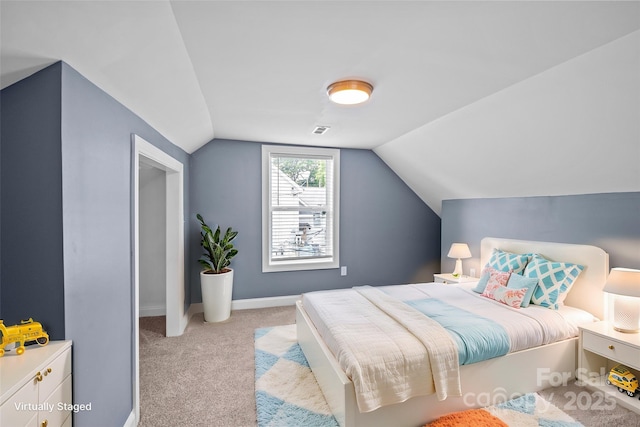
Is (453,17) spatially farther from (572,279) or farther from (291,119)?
(572,279)

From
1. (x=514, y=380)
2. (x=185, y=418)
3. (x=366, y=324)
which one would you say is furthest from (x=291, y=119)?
(x=514, y=380)

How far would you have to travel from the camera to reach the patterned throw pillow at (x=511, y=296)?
2.64 meters

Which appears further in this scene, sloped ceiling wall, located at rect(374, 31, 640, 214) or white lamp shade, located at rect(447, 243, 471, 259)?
white lamp shade, located at rect(447, 243, 471, 259)

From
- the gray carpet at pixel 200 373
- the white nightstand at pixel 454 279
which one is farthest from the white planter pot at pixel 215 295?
the white nightstand at pixel 454 279

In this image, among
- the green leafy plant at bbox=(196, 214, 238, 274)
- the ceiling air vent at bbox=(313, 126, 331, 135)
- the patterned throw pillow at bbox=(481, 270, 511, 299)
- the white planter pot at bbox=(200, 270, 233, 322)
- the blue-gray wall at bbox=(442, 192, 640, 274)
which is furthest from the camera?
the green leafy plant at bbox=(196, 214, 238, 274)

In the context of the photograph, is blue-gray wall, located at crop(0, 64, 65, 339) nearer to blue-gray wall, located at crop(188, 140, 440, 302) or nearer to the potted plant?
the potted plant

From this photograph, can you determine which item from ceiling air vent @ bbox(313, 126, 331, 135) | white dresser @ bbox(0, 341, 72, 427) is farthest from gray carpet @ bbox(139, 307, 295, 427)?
ceiling air vent @ bbox(313, 126, 331, 135)

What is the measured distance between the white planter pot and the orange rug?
2.62 metres

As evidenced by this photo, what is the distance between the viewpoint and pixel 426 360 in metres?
1.87

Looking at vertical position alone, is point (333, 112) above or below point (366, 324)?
above

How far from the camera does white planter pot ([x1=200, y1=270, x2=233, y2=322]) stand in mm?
3576

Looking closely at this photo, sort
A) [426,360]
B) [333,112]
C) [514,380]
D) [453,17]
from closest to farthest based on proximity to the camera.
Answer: [453,17]
[426,360]
[514,380]
[333,112]

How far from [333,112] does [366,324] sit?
1984 millimetres

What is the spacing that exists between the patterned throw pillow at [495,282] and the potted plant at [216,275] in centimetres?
293
